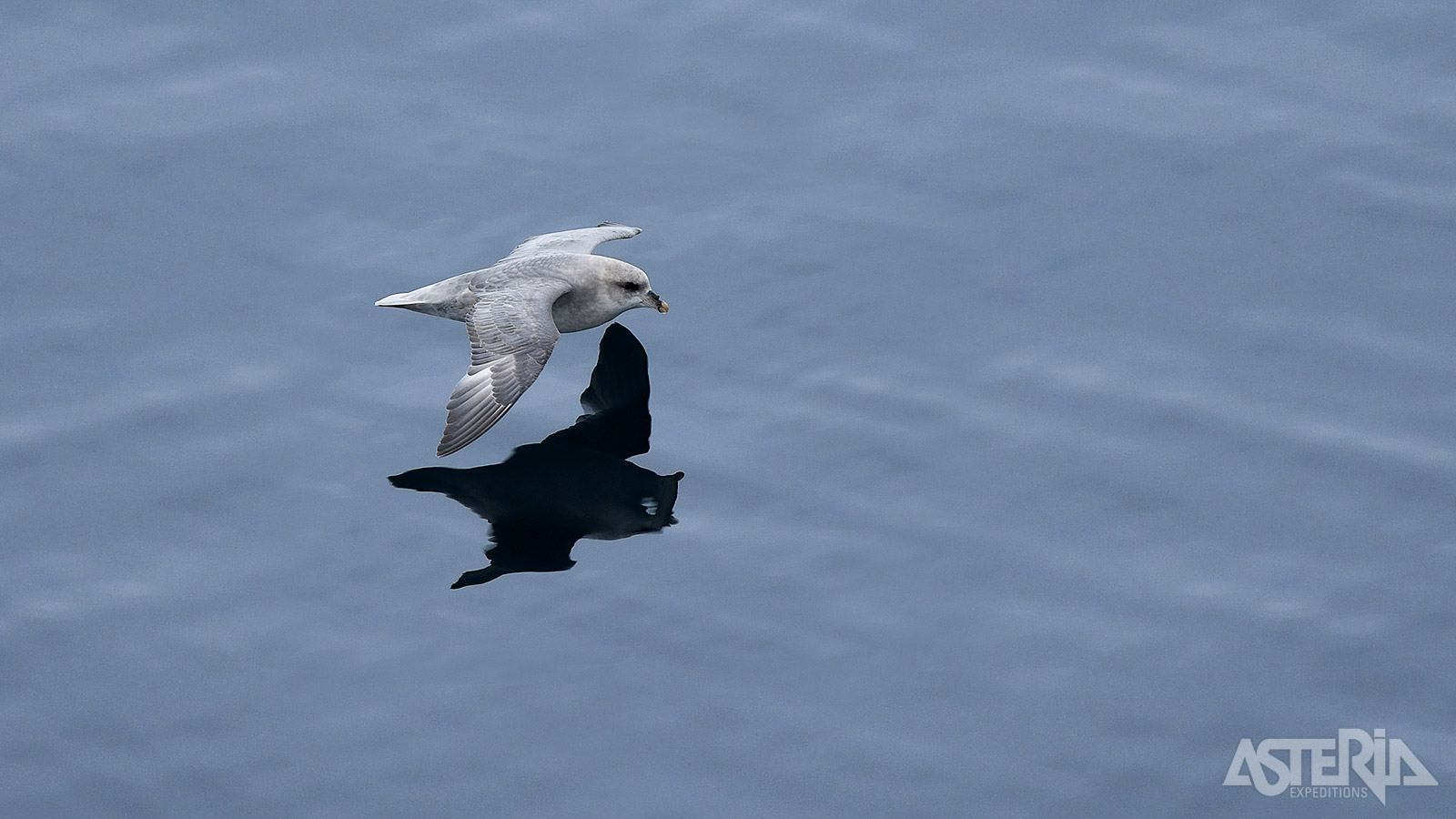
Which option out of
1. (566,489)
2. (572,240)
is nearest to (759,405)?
(566,489)

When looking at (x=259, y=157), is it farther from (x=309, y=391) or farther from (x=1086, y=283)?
(x=1086, y=283)

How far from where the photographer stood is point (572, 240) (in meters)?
17.8

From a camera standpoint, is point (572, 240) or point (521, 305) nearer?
point (521, 305)

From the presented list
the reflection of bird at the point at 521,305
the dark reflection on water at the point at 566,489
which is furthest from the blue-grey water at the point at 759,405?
the reflection of bird at the point at 521,305

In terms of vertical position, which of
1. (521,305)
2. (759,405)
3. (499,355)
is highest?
(521,305)

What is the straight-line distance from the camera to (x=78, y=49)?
2036 cm

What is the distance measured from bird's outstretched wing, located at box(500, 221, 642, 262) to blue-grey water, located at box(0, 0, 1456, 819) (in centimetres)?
45

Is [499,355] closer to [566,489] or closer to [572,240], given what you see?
[566,489]

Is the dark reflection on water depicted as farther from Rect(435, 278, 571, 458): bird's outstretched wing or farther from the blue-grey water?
Rect(435, 278, 571, 458): bird's outstretched wing

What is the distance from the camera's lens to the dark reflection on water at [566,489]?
14.8m

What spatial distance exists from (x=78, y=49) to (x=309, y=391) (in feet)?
21.7

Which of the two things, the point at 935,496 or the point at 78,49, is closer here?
the point at 935,496

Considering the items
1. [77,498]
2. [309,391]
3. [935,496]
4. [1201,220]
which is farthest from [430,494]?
[1201,220]

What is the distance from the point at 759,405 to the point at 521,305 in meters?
2.36
